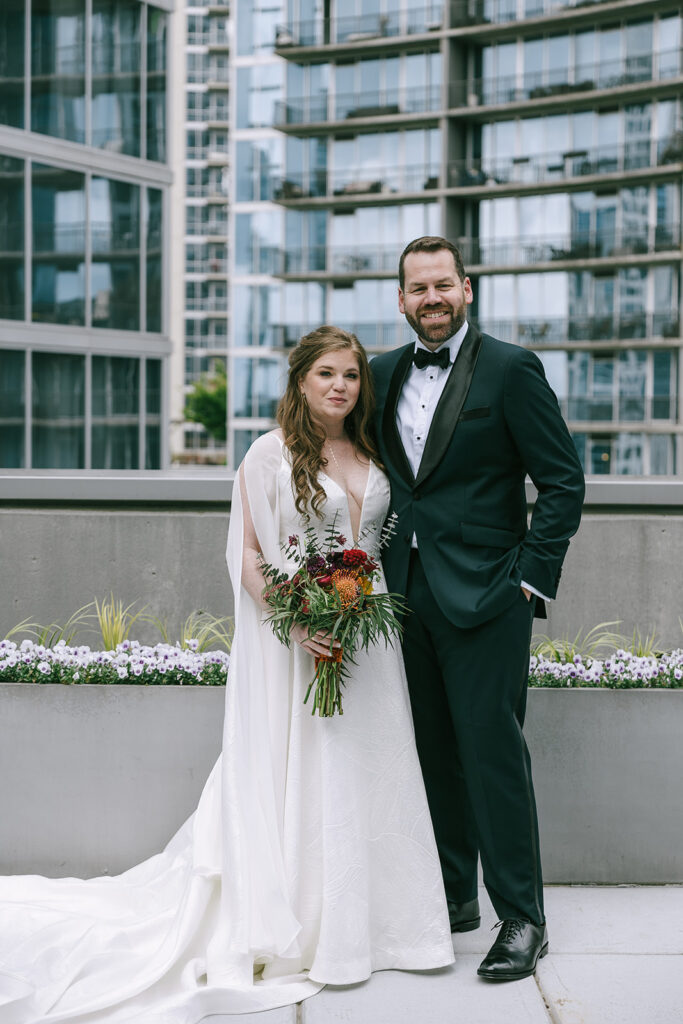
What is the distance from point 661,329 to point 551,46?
10394 mm

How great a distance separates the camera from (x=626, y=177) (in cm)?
3700

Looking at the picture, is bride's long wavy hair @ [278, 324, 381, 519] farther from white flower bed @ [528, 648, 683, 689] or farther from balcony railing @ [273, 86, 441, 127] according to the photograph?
balcony railing @ [273, 86, 441, 127]

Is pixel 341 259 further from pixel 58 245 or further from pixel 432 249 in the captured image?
pixel 432 249

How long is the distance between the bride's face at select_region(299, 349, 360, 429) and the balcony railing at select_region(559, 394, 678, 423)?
3405cm

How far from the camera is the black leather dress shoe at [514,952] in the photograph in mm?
3533

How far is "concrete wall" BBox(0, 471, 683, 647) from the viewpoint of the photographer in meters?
5.31

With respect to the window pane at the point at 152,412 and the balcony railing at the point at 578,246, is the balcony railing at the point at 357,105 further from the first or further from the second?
the window pane at the point at 152,412

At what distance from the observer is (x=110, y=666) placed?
15.2ft

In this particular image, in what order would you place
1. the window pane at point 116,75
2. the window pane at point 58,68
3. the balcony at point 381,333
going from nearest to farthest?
the window pane at point 58,68 < the window pane at point 116,75 < the balcony at point 381,333

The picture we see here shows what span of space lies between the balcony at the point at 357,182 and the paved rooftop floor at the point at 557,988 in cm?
3711

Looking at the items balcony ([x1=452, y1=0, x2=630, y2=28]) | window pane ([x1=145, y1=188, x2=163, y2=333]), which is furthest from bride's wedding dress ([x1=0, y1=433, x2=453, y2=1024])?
balcony ([x1=452, y1=0, x2=630, y2=28])

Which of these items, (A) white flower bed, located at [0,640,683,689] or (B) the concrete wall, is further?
(B) the concrete wall

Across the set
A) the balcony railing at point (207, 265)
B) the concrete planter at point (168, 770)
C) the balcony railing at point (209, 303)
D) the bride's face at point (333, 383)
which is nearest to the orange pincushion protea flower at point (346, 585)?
the bride's face at point (333, 383)

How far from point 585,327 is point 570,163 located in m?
5.46
